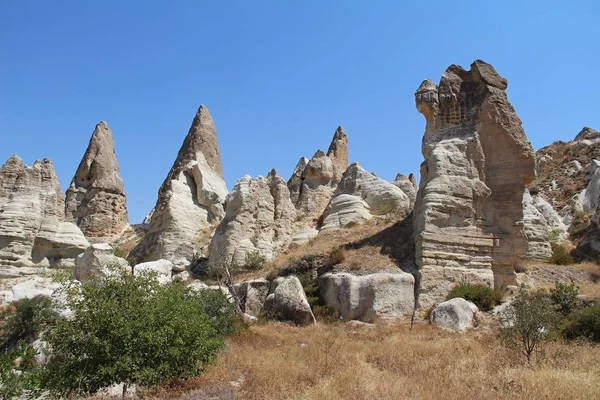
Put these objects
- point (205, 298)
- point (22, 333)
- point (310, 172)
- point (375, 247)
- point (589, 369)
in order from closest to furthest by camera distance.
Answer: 1. point (589, 369)
2. point (205, 298)
3. point (22, 333)
4. point (375, 247)
5. point (310, 172)

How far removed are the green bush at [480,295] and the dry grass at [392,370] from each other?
9.46ft

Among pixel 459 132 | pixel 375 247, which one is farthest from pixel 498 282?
pixel 459 132

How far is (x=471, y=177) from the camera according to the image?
60.1 feet

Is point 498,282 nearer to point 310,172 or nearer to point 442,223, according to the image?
point 442,223

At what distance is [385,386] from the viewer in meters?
7.71

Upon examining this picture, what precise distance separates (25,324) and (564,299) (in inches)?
594

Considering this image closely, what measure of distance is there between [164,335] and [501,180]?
47.0 feet

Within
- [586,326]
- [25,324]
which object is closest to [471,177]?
[586,326]

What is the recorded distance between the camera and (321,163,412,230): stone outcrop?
80.0 feet

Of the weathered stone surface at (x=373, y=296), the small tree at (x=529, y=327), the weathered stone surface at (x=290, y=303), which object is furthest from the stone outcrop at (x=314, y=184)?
the small tree at (x=529, y=327)

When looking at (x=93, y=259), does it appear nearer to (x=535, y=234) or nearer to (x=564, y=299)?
(x=564, y=299)

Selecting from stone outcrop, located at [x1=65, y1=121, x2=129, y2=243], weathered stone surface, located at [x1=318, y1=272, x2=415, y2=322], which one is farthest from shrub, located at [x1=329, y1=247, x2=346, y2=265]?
stone outcrop, located at [x1=65, y1=121, x2=129, y2=243]

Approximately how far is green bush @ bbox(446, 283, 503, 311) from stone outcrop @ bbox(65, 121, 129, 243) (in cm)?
2162

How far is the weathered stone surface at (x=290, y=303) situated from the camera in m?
15.7
